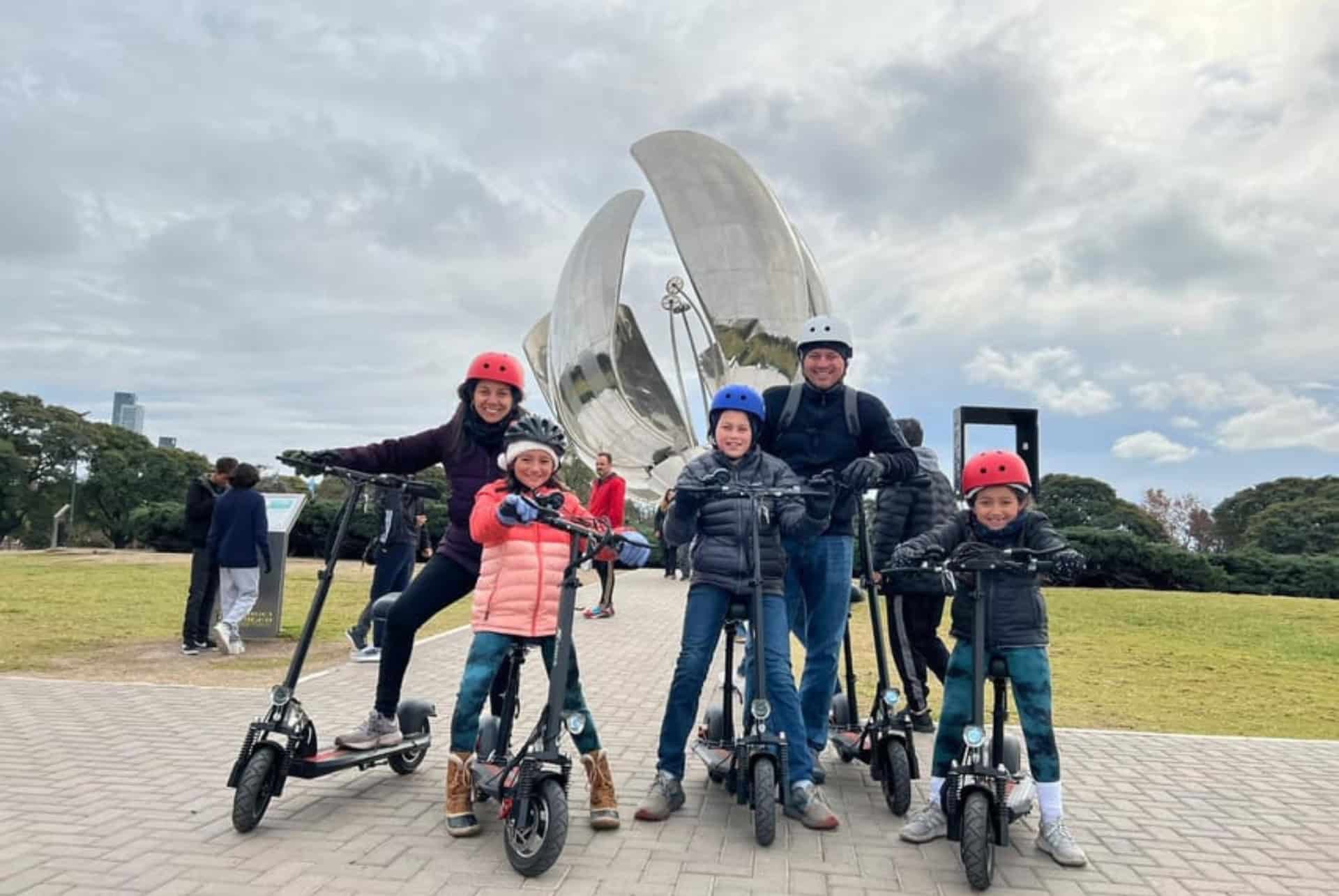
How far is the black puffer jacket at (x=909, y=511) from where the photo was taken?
206 inches

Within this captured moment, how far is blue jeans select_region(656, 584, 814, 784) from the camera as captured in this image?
148 inches

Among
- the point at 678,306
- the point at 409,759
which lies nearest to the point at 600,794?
the point at 409,759

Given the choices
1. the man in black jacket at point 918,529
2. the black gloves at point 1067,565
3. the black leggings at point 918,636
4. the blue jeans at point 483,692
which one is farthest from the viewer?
the man in black jacket at point 918,529

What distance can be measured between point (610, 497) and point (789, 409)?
6.21 meters

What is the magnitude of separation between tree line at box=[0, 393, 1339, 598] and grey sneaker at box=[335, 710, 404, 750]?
19.1 meters

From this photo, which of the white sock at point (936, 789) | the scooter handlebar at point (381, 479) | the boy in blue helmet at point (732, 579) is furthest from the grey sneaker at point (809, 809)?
the scooter handlebar at point (381, 479)

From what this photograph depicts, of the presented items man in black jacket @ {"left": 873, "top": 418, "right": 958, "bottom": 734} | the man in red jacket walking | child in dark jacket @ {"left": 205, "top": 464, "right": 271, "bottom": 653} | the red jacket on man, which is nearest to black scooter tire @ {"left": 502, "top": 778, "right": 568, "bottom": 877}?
man in black jacket @ {"left": 873, "top": 418, "right": 958, "bottom": 734}

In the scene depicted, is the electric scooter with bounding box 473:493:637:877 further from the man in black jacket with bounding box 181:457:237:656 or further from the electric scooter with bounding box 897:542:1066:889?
the man in black jacket with bounding box 181:457:237:656

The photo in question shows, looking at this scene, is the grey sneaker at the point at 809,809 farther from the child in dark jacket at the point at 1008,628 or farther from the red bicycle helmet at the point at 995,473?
the red bicycle helmet at the point at 995,473

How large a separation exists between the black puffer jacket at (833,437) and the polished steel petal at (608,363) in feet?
55.1

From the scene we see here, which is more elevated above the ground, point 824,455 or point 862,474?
point 824,455

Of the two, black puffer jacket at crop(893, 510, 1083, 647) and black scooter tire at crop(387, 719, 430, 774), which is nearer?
black puffer jacket at crop(893, 510, 1083, 647)

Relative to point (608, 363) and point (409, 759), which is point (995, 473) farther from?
point (608, 363)

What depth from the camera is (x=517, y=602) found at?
12.1 ft
